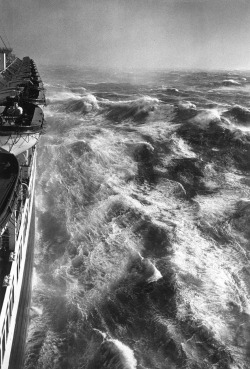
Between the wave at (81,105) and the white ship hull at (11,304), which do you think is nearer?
the white ship hull at (11,304)

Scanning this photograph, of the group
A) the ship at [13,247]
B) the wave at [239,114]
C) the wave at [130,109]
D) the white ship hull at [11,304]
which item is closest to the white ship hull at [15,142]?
the ship at [13,247]

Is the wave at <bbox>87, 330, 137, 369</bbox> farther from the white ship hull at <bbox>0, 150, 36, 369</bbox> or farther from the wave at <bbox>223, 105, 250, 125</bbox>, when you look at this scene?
the wave at <bbox>223, 105, 250, 125</bbox>

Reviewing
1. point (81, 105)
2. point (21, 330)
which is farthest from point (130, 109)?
point (21, 330)

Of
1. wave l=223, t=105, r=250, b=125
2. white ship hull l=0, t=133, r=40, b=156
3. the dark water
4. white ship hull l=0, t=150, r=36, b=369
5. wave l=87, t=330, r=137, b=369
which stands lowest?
wave l=87, t=330, r=137, b=369

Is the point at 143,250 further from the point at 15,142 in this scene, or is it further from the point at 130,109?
the point at 130,109

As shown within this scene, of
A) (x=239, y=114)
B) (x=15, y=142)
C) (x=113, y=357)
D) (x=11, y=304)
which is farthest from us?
(x=239, y=114)

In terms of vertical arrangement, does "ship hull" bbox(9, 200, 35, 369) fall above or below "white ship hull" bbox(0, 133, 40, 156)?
below

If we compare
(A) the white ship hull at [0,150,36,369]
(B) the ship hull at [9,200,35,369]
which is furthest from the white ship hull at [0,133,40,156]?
(B) the ship hull at [9,200,35,369]

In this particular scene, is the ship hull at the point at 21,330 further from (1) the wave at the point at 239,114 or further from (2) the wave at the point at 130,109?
(1) the wave at the point at 239,114

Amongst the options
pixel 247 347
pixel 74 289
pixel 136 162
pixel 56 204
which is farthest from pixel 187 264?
pixel 136 162
